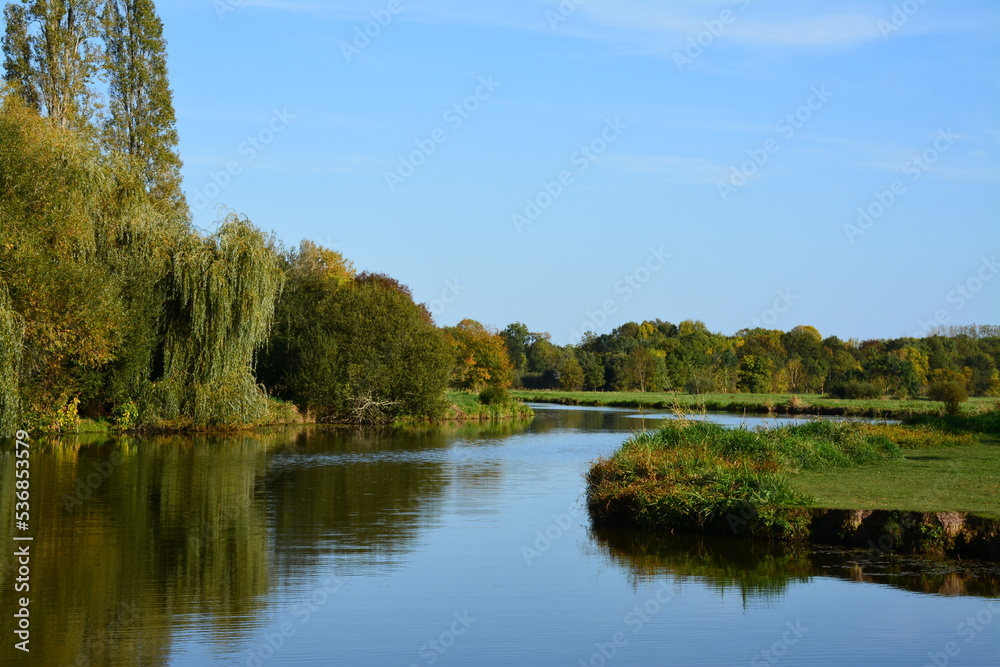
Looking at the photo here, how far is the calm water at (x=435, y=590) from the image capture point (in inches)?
347

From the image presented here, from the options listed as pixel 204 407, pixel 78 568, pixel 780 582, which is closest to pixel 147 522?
pixel 78 568

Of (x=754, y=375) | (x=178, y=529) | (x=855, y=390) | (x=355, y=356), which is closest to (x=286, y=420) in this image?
(x=355, y=356)

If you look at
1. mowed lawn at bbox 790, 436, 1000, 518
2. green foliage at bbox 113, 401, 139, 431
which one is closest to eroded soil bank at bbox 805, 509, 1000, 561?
mowed lawn at bbox 790, 436, 1000, 518

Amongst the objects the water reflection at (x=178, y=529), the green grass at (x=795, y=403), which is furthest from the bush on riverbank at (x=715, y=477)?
the green grass at (x=795, y=403)

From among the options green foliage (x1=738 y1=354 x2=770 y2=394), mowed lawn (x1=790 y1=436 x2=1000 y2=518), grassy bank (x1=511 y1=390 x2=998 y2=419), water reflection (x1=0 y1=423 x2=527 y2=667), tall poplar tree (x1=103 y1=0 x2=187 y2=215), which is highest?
tall poplar tree (x1=103 y1=0 x2=187 y2=215)

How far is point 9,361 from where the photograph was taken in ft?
75.7

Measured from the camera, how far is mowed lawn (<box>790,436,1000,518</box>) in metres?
13.5

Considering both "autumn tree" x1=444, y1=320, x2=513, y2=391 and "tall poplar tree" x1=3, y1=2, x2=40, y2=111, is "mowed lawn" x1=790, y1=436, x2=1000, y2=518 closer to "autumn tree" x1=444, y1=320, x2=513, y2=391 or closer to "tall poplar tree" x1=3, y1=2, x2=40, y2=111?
"tall poplar tree" x1=3, y1=2, x2=40, y2=111

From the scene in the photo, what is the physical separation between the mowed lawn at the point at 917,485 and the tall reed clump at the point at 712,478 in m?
0.57

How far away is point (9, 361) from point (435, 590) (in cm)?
1679

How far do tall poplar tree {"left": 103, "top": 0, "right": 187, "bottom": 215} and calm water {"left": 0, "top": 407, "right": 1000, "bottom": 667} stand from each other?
23175 mm

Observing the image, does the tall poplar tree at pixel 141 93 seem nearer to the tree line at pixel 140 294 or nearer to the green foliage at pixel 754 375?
the tree line at pixel 140 294

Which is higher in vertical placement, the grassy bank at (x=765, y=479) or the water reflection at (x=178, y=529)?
the grassy bank at (x=765, y=479)

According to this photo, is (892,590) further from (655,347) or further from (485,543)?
(655,347)
